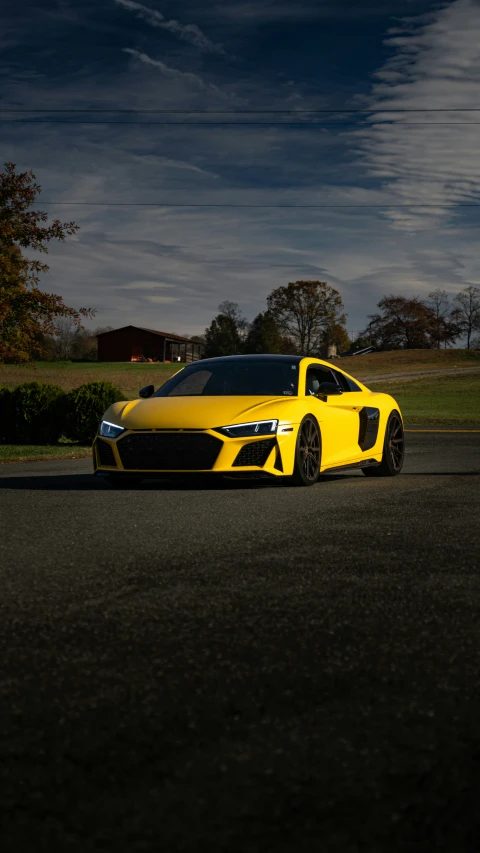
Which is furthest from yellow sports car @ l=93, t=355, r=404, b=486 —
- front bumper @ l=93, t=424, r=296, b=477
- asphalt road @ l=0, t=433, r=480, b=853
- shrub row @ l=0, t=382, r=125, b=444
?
shrub row @ l=0, t=382, r=125, b=444

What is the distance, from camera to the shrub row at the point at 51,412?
2028 centimetres

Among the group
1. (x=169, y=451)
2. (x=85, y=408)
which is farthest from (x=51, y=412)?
(x=169, y=451)

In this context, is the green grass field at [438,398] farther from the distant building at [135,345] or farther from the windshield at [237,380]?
the distant building at [135,345]

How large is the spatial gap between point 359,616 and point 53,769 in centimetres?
205

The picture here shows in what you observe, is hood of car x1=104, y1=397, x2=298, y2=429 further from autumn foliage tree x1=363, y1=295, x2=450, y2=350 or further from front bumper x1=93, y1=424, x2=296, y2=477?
autumn foliage tree x1=363, y1=295, x2=450, y2=350

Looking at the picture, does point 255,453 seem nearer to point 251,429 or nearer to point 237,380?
point 251,429

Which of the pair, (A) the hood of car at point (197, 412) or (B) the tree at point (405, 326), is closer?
(A) the hood of car at point (197, 412)

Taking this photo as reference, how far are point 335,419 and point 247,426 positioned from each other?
1.57 metres

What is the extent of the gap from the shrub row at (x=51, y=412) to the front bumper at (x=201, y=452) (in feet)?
34.3

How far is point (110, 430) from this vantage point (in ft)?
33.0

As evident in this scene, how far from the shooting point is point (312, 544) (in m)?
6.39

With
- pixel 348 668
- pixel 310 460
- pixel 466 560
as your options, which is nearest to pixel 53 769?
pixel 348 668

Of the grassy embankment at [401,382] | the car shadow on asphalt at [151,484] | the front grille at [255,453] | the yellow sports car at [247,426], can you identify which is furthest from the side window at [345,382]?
the grassy embankment at [401,382]

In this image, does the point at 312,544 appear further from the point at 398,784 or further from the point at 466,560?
the point at 398,784
